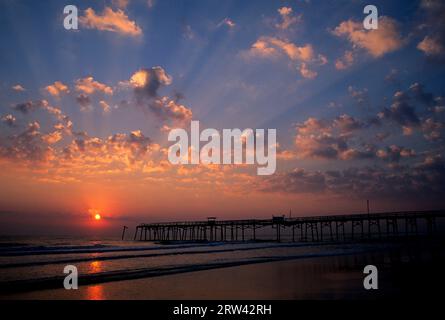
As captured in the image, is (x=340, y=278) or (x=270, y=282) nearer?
(x=270, y=282)

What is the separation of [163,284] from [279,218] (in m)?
44.5

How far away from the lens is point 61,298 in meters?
11.0

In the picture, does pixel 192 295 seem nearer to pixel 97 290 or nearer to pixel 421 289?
pixel 97 290

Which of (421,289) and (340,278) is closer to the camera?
(421,289)
